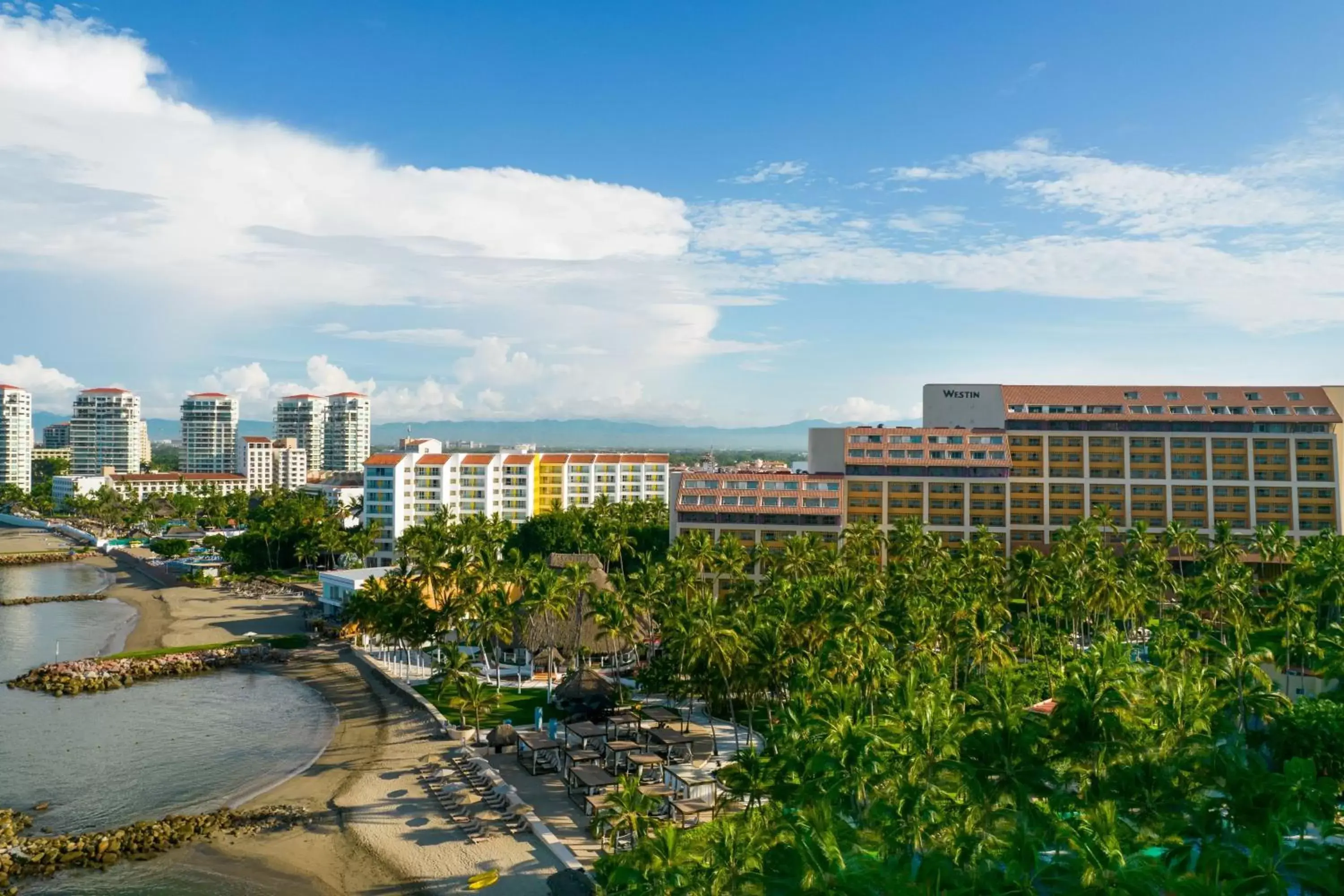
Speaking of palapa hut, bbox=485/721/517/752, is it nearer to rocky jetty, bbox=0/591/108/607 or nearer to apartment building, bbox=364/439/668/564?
apartment building, bbox=364/439/668/564

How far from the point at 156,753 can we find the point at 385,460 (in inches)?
3385

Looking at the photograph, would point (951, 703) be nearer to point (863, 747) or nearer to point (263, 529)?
point (863, 747)

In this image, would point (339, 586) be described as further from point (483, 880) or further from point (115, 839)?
point (483, 880)

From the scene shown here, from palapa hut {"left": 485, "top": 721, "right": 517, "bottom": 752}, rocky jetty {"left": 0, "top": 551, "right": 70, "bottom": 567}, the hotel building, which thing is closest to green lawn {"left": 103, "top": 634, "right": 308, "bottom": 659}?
palapa hut {"left": 485, "top": 721, "right": 517, "bottom": 752}

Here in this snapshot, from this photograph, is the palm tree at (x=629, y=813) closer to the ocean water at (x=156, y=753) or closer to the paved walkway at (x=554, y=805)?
the paved walkway at (x=554, y=805)

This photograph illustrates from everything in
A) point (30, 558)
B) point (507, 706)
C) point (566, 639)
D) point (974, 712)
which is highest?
point (974, 712)

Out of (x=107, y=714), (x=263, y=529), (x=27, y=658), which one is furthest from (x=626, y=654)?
(x=263, y=529)

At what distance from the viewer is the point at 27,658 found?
78375 millimetres

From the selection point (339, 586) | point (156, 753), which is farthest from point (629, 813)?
point (339, 586)

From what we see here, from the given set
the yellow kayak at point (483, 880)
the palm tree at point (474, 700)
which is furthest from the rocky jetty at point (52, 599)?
the yellow kayak at point (483, 880)

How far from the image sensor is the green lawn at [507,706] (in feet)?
183

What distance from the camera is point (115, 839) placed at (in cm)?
3903

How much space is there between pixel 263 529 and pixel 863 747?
380 feet

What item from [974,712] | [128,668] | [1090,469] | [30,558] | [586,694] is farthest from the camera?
[30,558]
